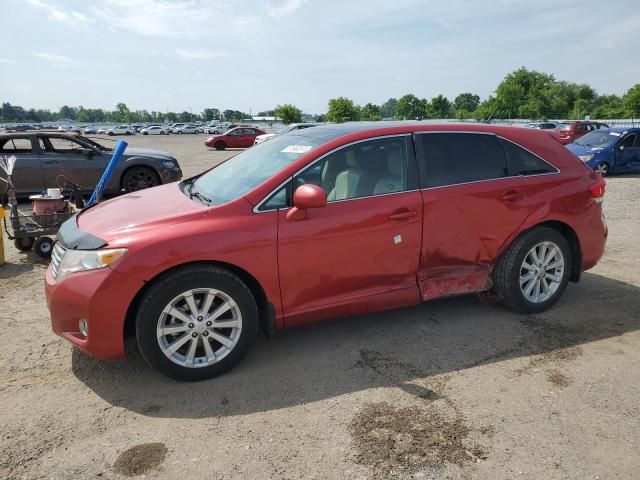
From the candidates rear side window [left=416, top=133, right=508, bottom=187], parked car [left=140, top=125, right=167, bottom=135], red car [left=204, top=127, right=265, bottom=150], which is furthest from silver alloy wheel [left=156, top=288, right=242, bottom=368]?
parked car [left=140, top=125, right=167, bottom=135]

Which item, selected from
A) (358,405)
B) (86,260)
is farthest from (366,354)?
(86,260)

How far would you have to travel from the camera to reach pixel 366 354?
3771mm

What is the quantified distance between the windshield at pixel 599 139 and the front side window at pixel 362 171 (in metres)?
13.7

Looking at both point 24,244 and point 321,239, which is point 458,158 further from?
point 24,244

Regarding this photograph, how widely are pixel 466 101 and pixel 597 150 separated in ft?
365

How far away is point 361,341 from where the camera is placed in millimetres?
3982

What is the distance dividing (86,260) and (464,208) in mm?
2900

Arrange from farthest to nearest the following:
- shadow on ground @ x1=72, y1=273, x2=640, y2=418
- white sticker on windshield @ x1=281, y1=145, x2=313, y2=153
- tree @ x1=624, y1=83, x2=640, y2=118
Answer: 1. tree @ x1=624, y1=83, x2=640, y2=118
2. white sticker on windshield @ x1=281, y1=145, x2=313, y2=153
3. shadow on ground @ x1=72, y1=273, x2=640, y2=418

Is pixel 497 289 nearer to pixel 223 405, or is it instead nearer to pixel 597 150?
pixel 223 405

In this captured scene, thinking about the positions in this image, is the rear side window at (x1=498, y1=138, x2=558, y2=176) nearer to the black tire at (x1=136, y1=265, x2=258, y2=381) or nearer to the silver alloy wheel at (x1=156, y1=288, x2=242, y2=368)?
the black tire at (x1=136, y1=265, x2=258, y2=381)

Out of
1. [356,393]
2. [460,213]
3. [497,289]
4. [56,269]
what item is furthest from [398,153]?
[56,269]

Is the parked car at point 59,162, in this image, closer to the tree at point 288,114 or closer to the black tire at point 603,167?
the black tire at point 603,167

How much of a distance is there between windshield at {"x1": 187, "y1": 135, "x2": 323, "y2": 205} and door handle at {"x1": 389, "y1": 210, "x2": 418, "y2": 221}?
32.4 inches

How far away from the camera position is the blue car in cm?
1473
